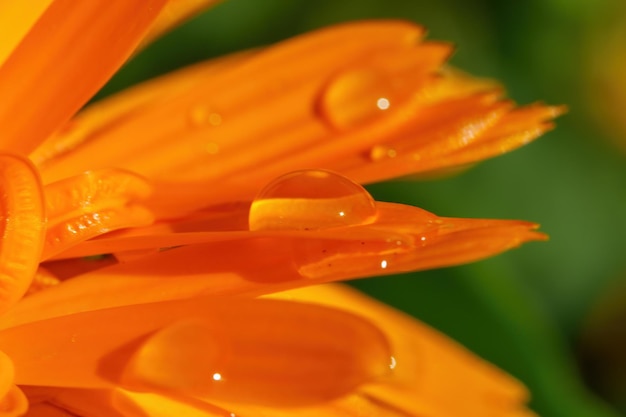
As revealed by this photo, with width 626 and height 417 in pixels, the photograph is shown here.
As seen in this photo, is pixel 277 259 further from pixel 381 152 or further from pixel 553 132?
pixel 553 132

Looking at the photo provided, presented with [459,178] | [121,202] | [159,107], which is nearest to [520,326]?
[459,178]

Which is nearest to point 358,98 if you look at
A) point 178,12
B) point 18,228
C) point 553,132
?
point 178,12

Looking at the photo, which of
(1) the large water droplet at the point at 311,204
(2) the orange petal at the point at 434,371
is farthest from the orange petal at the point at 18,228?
(2) the orange petal at the point at 434,371

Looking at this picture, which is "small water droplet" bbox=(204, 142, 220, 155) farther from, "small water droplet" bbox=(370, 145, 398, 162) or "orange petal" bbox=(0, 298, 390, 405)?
"orange petal" bbox=(0, 298, 390, 405)

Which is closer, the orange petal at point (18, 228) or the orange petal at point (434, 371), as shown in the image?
the orange petal at point (18, 228)

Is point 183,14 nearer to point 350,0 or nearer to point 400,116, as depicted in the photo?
point 400,116

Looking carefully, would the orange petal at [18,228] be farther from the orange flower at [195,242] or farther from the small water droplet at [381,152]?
the small water droplet at [381,152]

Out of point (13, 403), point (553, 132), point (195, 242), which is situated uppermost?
point (553, 132)
